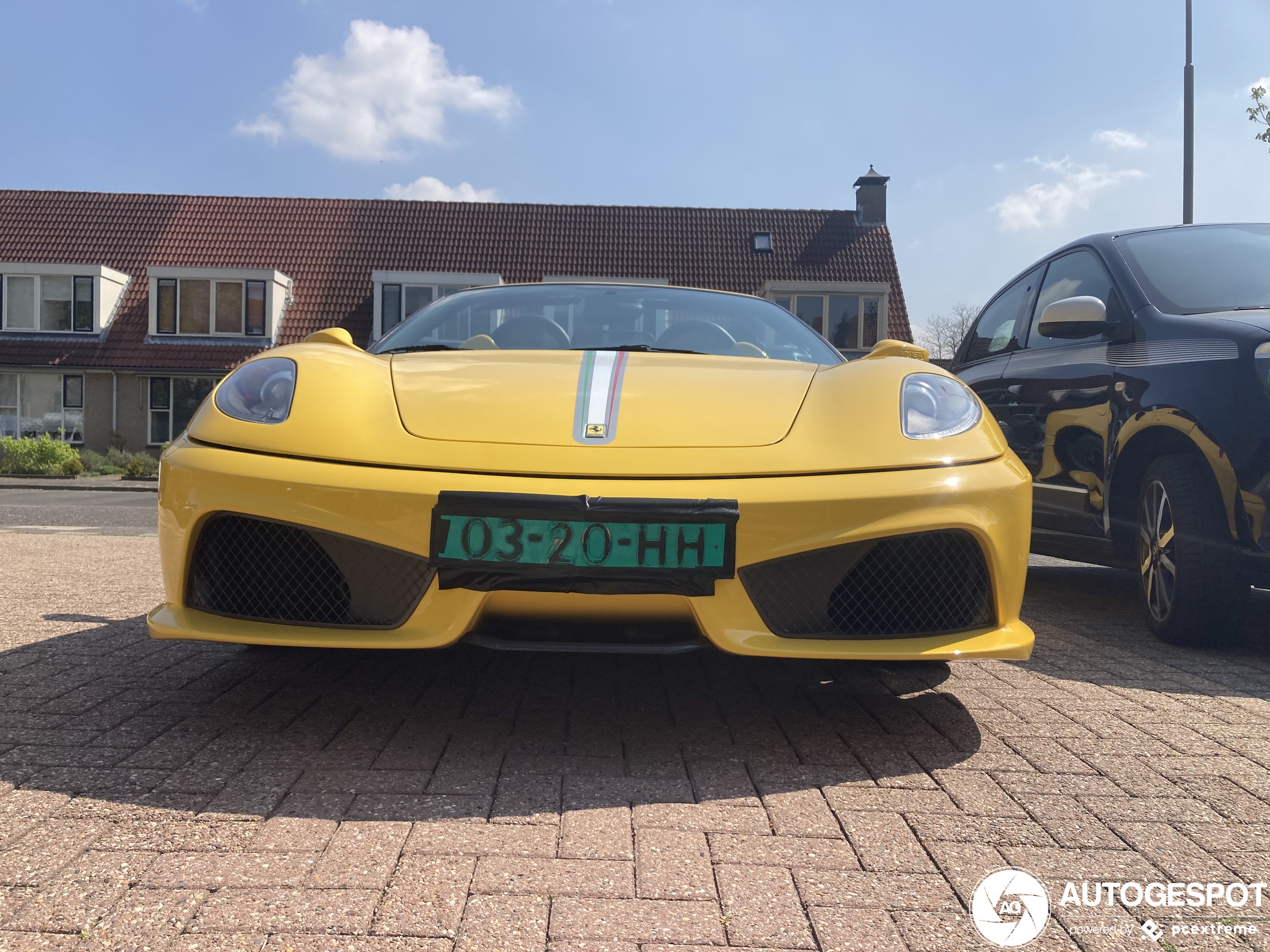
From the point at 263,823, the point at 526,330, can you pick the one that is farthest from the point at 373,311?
the point at 263,823

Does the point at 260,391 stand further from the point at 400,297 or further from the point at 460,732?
the point at 400,297

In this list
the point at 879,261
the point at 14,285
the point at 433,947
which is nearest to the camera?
the point at 433,947

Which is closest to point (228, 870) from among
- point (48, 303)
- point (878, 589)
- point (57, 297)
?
point (878, 589)

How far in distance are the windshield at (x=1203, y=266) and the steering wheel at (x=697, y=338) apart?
1736mm

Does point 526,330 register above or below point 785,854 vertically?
above

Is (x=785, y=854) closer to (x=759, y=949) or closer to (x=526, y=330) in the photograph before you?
(x=759, y=949)

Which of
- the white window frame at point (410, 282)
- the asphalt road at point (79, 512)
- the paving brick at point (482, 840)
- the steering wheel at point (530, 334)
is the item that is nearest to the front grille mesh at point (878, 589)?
the paving brick at point (482, 840)

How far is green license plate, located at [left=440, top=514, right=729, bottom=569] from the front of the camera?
202cm

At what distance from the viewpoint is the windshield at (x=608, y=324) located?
3215mm

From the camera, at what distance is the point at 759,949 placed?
4.56ft

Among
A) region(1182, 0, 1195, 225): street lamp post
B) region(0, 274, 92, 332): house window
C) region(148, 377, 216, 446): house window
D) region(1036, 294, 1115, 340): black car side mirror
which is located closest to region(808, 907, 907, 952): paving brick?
region(1036, 294, 1115, 340): black car side mirror

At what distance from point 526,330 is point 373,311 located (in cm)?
2365

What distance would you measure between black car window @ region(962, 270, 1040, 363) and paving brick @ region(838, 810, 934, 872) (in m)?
3.44

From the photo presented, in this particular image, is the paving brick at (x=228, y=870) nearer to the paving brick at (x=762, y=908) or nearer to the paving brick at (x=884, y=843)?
the paving brick at (x=762, y=908)
